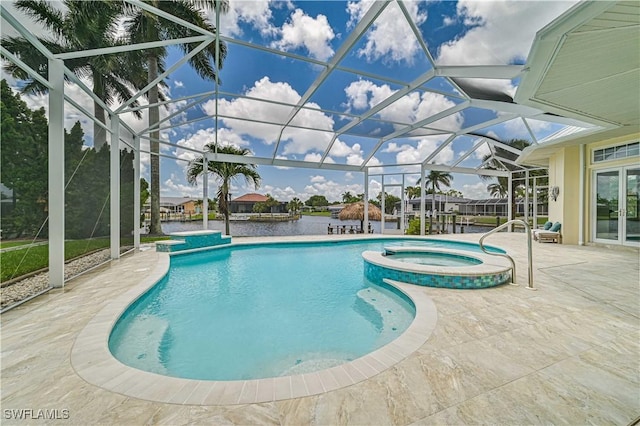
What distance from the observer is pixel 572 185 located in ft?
32.5

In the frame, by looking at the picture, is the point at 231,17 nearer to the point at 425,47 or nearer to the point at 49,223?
the point at 425,47

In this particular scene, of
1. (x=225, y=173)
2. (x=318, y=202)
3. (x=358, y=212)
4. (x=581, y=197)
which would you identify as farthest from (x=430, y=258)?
(x=318, y=202)

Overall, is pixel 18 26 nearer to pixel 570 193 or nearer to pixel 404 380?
pixel 404 380

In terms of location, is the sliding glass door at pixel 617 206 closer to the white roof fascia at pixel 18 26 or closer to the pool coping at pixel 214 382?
the pool coping at pixel 214 382

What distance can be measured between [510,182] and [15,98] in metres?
19.4

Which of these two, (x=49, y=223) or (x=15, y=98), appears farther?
(x=49, y=223)

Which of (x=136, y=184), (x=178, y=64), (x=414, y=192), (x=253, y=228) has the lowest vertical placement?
(x=253, y=228)

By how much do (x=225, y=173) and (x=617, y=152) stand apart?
15.7 metres

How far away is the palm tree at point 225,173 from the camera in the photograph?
12.6m

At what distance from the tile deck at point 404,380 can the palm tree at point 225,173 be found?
965 cm

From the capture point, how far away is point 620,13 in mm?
2857

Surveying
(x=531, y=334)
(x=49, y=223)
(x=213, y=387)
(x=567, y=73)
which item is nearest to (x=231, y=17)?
(x=49, y=223)

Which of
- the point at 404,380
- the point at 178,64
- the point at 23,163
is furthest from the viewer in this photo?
the point at 178,64

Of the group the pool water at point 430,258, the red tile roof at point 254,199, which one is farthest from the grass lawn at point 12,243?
the red tile roof at point 254,199
